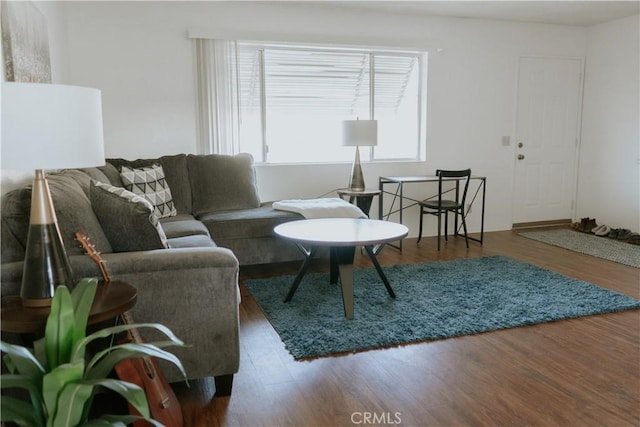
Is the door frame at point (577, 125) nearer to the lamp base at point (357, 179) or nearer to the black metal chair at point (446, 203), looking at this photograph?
the black metal chair at point (446, 203)

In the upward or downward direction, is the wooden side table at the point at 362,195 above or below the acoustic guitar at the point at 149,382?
above

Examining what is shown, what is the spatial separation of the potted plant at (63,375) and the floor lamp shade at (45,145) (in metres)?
0.25

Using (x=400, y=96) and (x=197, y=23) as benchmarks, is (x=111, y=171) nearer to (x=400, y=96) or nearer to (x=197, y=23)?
(x=197, y=23)

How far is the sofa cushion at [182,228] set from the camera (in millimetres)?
3316

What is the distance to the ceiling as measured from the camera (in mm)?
4707

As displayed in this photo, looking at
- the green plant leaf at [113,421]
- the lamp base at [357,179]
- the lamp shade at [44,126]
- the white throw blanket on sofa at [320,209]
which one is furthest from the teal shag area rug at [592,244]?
the lamp shade at [44,126]

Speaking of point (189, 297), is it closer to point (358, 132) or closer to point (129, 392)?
point (129, 392)

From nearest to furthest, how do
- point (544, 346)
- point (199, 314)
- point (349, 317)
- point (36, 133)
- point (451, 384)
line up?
point (36, 133) < point (199, 314) < point (451, 384) < point (544, 346) < point (349, 317)

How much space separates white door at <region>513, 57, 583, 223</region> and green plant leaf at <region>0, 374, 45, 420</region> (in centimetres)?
547

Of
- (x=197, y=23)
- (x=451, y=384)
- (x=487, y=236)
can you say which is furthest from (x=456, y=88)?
(x=451, y=384)

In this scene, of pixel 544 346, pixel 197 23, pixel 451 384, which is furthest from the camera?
pixel 197 23

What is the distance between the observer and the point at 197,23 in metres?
4.46

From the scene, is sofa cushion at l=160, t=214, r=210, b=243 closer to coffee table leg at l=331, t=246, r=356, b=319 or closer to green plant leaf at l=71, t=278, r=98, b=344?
coffee table leg at l=331, t=246, r=356, b=319

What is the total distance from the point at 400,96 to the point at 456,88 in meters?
0.62
